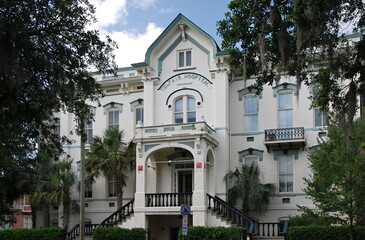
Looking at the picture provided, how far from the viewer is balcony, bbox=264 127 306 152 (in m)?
27.7

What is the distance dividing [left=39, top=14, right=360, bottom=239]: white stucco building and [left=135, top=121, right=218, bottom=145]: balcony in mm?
52

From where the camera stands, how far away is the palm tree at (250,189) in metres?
26.6

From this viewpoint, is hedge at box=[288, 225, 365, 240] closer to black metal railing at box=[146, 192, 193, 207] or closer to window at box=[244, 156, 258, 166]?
black metal railing at box=[146, 192, 193, 207]

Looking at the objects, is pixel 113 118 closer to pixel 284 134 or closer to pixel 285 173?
pixel 284 134

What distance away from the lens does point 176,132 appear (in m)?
27.2

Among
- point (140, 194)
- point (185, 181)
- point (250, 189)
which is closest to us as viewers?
point (250, 189)

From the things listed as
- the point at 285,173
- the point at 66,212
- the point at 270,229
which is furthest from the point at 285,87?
the point at 66,212

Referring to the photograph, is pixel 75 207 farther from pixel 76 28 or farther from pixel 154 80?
pixel 76 28

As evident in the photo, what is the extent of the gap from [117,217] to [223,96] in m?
8.72

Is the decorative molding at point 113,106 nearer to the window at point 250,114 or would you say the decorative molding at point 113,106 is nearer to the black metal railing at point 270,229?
the window at point 250,114

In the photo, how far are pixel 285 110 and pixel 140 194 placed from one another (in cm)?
891

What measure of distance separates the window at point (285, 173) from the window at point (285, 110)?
1.76m

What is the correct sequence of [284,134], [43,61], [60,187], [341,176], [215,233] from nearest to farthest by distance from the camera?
[43,61], [341,176], [215,233], [284,134], [60,187]

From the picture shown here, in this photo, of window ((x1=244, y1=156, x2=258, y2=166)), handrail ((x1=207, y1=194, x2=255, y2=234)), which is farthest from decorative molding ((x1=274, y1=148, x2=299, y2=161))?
handrail ((x1=207, y1=194, x2=255, y2=234))
